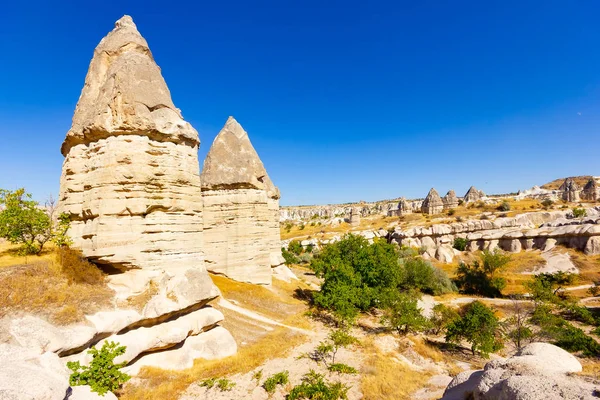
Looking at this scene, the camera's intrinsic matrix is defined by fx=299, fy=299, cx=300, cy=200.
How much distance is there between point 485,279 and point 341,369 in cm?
2608

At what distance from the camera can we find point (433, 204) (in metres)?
75.3

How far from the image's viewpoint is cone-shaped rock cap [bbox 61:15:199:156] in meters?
13.0

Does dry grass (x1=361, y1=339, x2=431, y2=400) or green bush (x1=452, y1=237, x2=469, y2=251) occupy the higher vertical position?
green bush (x1=452, y1=237, x2=469, y2=251)

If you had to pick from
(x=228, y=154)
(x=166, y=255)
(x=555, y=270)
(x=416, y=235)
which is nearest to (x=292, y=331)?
(x=166, y=255)

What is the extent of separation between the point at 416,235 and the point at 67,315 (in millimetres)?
49935

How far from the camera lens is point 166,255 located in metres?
13.1

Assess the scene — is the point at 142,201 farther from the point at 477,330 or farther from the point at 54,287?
the point at 477,330

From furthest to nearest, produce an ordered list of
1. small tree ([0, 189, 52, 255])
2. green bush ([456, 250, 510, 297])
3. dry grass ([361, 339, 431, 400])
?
green bush ([456, 250, 510, 297])
small tree ([0, 189, 52, 255])
dry grass ([361, 339, 431, 400])

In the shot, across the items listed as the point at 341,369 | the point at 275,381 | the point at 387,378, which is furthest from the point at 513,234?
the point at 275,381

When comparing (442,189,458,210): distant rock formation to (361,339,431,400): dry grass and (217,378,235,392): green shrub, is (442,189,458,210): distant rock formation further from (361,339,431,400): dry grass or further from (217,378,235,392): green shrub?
(217,378,235,392): green shrub

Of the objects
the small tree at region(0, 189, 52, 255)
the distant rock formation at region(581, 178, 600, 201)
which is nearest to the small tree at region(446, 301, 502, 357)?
the small tree at region(0, 189, 52, 255)

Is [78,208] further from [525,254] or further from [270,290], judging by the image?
[525,254]

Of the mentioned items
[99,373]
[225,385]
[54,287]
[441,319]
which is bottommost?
[441,319]

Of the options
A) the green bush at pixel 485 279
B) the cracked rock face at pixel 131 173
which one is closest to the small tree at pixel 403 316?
the cracked rock face at pixel 131 173
